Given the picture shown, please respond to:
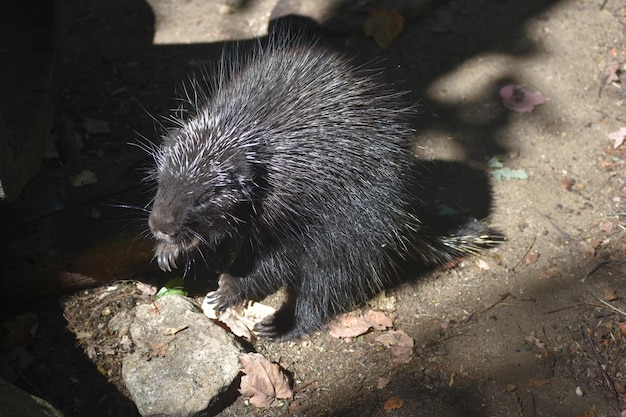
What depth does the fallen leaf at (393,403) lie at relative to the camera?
3004mm

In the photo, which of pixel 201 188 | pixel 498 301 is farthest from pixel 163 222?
pixel 498 301

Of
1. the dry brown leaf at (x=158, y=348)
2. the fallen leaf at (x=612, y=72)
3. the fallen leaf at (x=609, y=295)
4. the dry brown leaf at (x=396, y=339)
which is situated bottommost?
the dry brown leaf at (x=396, y=339)

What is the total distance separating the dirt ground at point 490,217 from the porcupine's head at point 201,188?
60cm

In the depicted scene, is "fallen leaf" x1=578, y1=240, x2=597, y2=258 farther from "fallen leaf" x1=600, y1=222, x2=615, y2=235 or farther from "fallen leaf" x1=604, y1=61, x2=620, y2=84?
"fallen leaf" x1=604, y1=61, x2=620, y2=84

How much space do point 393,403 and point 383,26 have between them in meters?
3.08

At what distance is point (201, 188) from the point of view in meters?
2.85

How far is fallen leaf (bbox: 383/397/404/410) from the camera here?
3.00 metres

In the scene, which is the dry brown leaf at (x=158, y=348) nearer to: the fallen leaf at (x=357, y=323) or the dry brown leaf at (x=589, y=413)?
the fallen leaf at (x=357, y=323)

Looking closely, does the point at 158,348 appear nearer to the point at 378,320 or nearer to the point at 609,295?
the point at 378,320

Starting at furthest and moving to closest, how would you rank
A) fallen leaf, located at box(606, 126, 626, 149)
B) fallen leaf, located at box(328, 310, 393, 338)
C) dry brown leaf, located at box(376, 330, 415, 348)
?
fallen leaf, located at box(606, 126, 626, 149)
fallen leaf, located at box(328, 310, 393, 338)
dry brown leaf, located at box(376, 330, 415, 348)

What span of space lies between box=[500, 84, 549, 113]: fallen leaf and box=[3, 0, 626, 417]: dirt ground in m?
0.05

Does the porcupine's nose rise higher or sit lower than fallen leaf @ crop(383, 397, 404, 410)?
higher

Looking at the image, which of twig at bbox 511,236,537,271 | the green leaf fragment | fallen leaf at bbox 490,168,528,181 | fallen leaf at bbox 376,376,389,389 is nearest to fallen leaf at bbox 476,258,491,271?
twig at bbox 511,236,537,271

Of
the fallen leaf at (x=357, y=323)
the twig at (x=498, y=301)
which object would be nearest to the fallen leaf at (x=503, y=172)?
the twig at (x=498, y=301)
